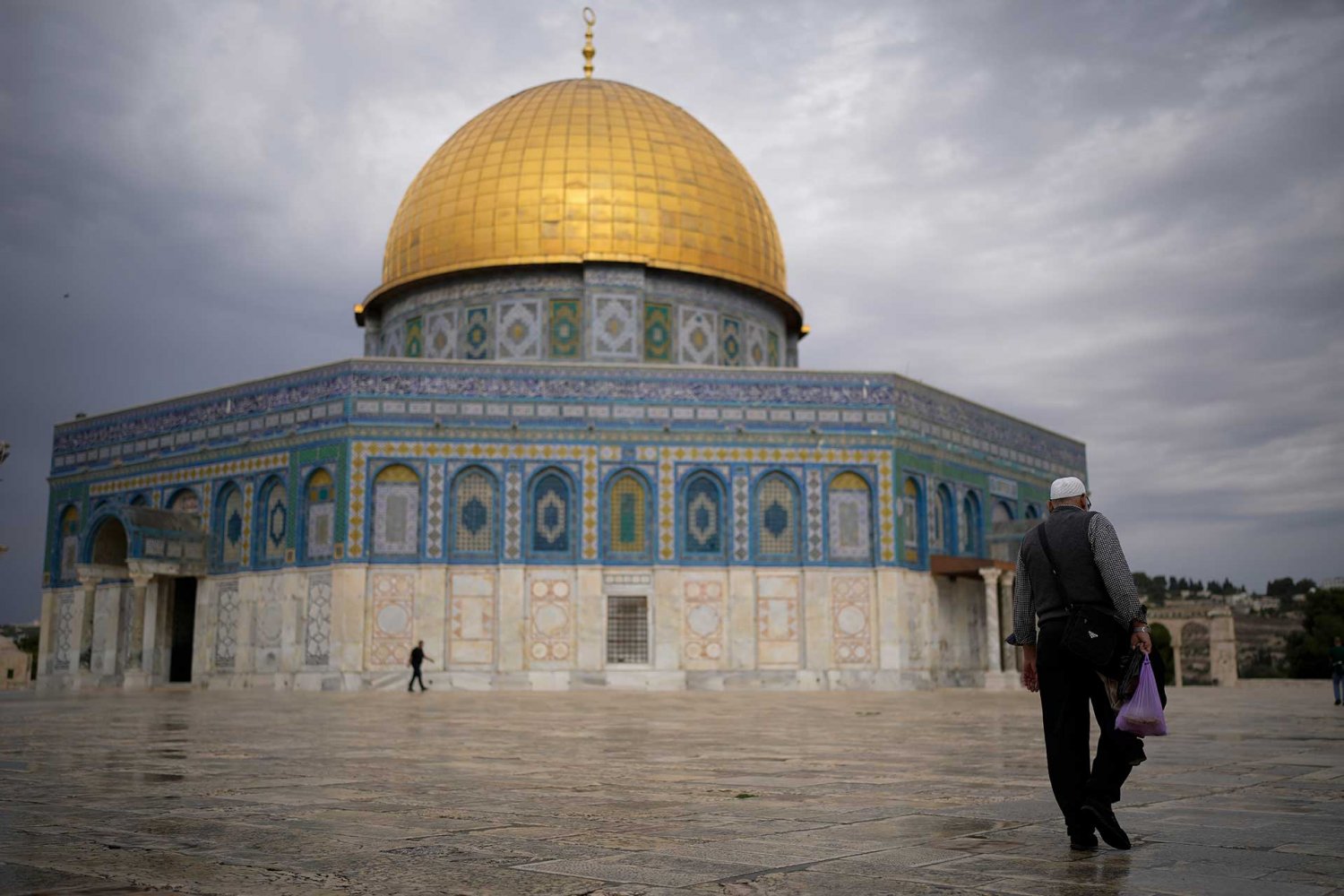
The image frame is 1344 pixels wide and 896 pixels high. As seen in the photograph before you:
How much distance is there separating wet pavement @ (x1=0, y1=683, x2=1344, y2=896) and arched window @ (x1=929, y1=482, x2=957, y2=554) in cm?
1826

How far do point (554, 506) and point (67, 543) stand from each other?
1347 cm

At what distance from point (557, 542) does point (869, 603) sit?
22.0ft

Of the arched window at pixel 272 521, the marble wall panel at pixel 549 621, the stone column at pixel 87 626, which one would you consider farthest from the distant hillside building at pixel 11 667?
the marble wall panel at pixel 549 621

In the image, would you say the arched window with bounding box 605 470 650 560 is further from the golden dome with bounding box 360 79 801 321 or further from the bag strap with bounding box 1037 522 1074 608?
the bag strap with bounding box 1037 522 1074 608

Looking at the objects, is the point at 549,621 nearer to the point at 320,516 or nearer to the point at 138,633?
the point at 320,516

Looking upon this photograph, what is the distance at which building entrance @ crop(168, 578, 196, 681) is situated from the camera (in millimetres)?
29312

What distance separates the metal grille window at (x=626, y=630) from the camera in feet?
85.7

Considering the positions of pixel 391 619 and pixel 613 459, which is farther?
pixel 613 459

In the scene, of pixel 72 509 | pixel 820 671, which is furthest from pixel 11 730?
pixel 72 509

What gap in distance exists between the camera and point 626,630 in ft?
86.1

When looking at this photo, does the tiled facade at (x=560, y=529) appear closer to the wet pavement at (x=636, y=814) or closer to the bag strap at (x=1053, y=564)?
the wet pavement at (x=636, y=814)

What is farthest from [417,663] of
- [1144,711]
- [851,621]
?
[1144,711]

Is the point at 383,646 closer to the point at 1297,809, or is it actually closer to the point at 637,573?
the point at 637,573

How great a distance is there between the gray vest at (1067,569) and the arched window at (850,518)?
22172 millimetres
